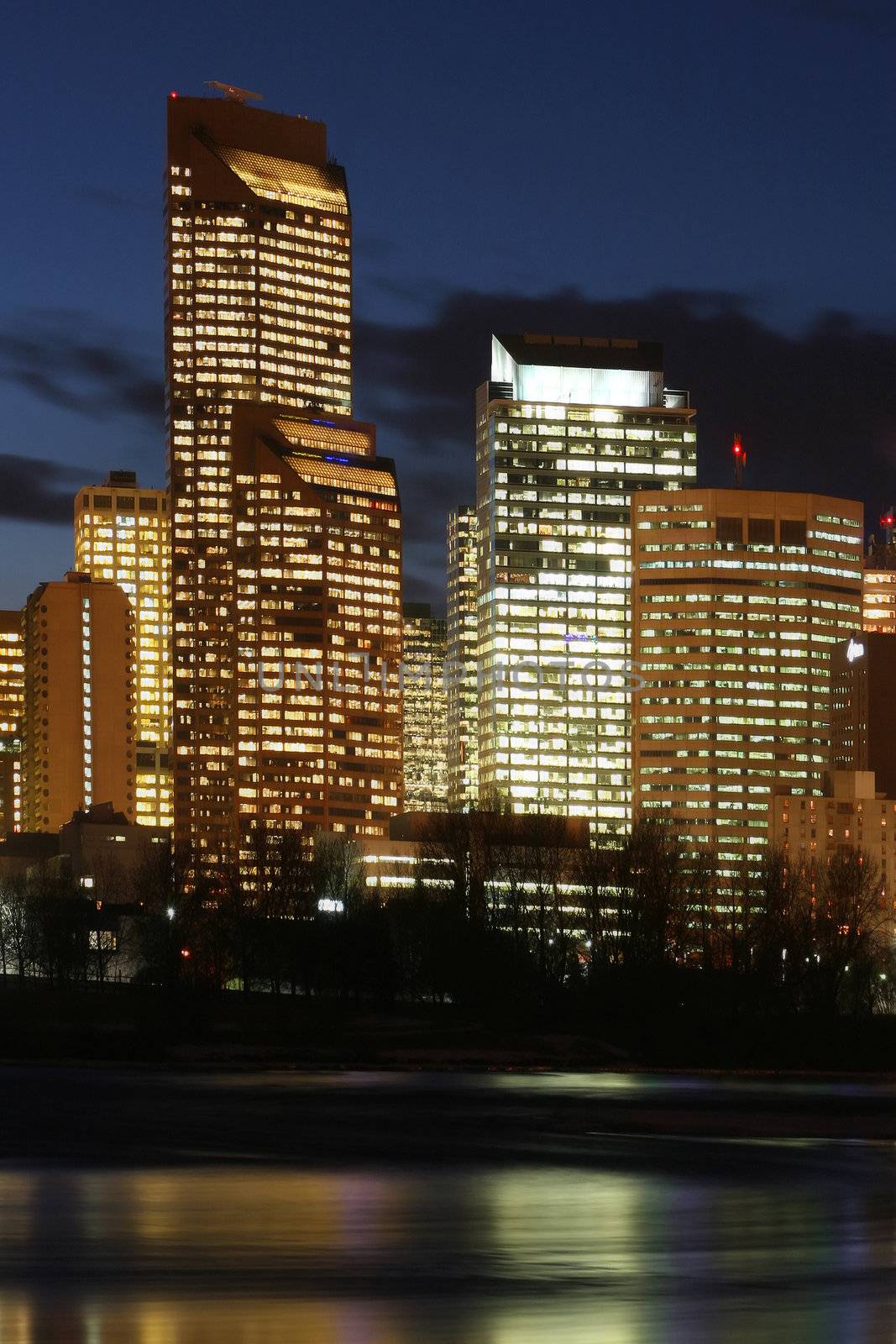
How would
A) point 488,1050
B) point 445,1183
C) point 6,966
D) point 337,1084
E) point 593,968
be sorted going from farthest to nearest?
point 6,966 < point 593,968 < point 488,1050 < point 337,1084 < point 445,1183

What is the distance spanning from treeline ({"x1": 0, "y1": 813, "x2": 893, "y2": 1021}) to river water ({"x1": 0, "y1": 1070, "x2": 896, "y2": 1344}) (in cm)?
6369

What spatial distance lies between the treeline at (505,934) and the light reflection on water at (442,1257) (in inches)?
3227

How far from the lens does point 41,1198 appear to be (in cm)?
4300

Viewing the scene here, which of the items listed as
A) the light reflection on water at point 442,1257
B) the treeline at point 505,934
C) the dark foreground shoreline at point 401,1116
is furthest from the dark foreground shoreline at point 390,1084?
the light reflection on water at point 442,1257

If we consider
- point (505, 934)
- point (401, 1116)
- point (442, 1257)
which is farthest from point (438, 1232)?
point (505, 934)

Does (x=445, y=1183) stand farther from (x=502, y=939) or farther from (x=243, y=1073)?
(x=502, y=939)

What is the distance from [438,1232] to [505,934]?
101264 millimetres

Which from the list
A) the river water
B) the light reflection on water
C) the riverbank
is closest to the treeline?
the riverbank

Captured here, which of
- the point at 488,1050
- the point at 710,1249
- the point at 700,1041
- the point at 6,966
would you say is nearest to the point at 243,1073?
the point at 488,1050

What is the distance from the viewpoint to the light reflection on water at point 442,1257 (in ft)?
95.3

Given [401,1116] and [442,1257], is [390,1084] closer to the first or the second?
Result: [401,1116]

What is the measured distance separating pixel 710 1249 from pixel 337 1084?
166ft

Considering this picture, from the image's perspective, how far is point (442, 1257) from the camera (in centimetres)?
3597

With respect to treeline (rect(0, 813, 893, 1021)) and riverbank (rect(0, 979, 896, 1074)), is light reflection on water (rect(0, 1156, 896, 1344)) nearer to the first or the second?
riverbank (rect(0, 979, 896, 1074))
